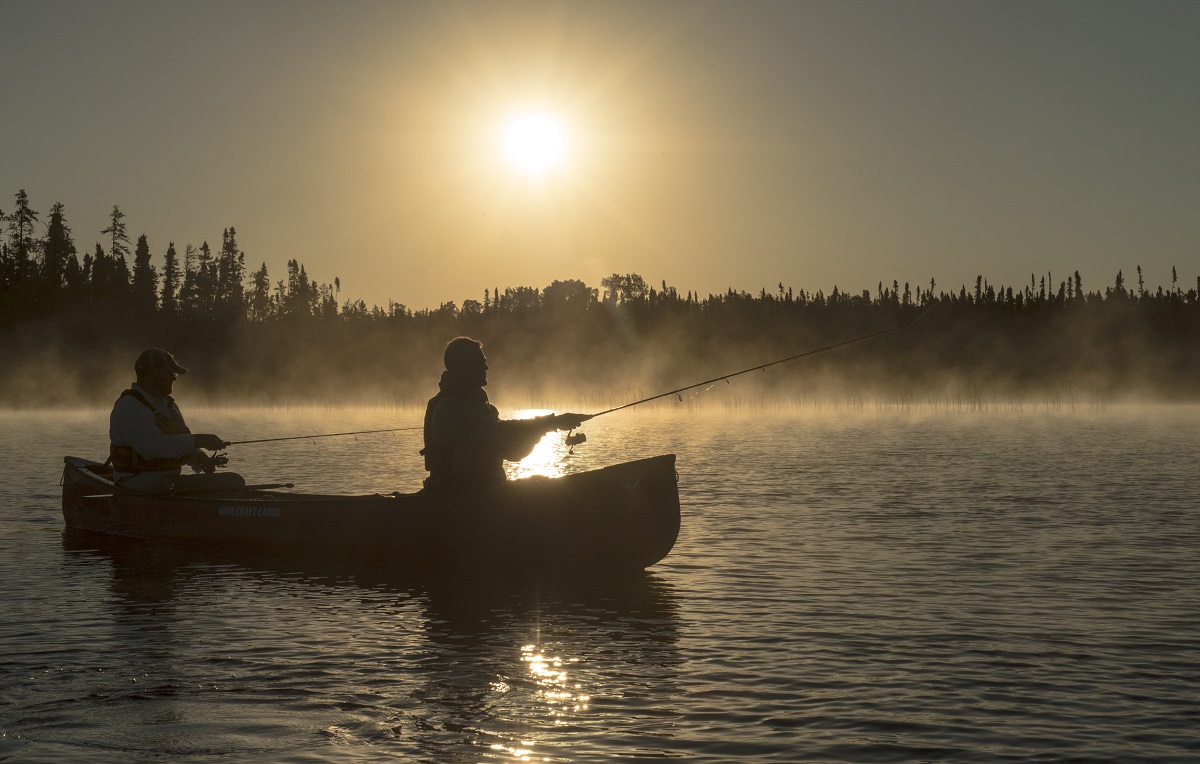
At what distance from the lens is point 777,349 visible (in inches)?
2694

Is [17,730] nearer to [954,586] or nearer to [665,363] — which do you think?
[954,586]

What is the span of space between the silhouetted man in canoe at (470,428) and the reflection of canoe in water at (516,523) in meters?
0.32

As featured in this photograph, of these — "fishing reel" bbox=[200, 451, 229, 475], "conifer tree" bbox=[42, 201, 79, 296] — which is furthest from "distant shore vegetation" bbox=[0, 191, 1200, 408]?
"fishing reel" bbox=[200, 451, 229, 475]

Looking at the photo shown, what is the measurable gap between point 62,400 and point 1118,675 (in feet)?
226

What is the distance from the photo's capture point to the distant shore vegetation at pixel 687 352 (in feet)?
205

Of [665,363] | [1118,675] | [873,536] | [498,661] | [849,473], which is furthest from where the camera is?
[665,363]

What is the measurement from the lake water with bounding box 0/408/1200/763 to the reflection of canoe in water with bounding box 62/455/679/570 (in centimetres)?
32

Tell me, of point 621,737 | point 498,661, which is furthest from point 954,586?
point 621,737

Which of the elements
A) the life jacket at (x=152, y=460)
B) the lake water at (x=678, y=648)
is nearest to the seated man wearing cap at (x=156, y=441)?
the life jacket at (x=152, y=460)

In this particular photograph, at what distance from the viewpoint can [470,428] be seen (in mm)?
12297

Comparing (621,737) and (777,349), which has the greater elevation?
(777,349)

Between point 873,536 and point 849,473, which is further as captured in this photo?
point 849,473

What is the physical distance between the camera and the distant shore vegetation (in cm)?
6247

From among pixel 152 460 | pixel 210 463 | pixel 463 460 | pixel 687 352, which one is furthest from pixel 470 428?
pixel 687 352
